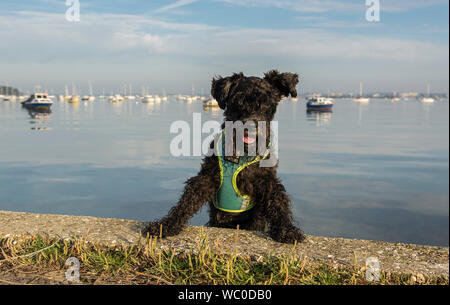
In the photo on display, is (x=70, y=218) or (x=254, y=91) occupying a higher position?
(x=254, y=91)

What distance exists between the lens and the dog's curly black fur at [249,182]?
4.54 m

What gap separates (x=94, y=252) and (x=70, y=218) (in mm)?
1226

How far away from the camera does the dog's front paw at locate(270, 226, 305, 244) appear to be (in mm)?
4383

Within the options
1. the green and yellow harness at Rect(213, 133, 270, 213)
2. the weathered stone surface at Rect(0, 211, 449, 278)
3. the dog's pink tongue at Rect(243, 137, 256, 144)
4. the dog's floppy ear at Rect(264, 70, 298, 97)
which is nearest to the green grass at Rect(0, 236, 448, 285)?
the weathered stone surface at Rect(0, 211, 449, 278)

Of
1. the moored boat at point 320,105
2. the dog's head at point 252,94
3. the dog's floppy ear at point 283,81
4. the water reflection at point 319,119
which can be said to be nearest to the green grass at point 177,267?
the dog's head at point 252,94

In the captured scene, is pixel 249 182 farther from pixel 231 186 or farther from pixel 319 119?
pixel 319 119

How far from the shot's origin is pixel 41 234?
454 centimetres

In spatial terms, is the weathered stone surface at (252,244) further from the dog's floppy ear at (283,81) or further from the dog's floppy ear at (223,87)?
the dog's floppy ear at (283,81)

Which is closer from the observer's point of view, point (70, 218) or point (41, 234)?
point (41, 234)

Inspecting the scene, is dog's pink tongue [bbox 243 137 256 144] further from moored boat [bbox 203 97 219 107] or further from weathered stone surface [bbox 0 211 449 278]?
weathered stone surface [bbox 0 211 449 278]
